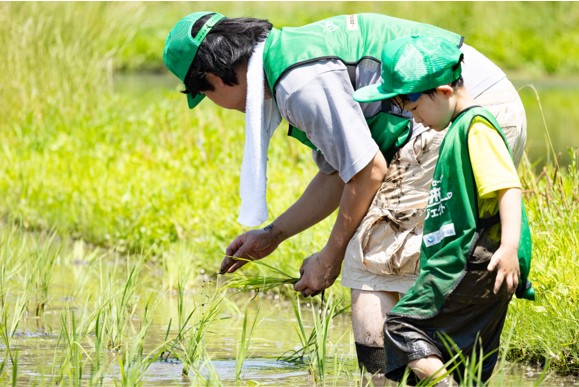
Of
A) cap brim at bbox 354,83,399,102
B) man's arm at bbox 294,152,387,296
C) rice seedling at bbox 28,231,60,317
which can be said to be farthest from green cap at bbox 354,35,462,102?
rice seedling at bbox 28,231,60,317

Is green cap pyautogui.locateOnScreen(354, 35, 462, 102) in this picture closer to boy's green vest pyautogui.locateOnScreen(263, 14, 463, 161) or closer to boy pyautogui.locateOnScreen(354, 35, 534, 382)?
boy pyautogui.locateOnScreen(354, 35, 534, 382)

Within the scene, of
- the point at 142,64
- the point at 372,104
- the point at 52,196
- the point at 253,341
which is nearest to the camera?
the point at 372,104

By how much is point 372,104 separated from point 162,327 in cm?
185

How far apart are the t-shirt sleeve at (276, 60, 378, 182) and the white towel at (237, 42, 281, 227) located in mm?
111

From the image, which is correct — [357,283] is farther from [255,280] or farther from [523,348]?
[523,348]

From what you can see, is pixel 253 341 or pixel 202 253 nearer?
pixel 253 341

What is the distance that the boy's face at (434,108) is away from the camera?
3.25 meters

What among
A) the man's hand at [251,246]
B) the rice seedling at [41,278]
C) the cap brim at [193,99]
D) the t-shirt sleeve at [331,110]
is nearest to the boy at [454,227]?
the t-shirt sleeve at [331,110]

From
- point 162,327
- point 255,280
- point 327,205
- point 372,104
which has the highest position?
point 372,104

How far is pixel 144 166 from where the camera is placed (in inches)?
320

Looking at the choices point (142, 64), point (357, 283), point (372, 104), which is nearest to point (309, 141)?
point (372, 104)

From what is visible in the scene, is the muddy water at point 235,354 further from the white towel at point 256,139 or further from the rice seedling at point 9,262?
the white towel at point 256,139

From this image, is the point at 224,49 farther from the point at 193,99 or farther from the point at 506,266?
the point at 506,266

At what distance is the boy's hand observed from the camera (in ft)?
9.89
